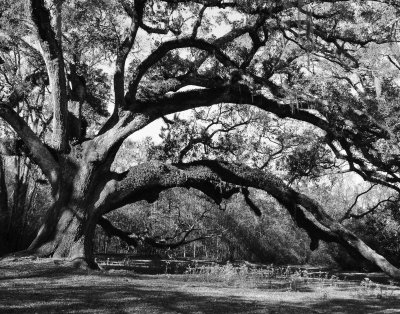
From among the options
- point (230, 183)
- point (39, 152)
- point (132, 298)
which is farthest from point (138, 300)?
point (230, 183)

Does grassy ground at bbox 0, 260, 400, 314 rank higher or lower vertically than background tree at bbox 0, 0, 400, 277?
lower

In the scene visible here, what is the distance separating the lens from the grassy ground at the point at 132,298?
5.54 meters

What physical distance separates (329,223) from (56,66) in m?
8.75

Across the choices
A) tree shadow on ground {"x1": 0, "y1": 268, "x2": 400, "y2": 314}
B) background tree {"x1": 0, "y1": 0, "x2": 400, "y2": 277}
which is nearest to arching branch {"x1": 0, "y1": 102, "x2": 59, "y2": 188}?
background tree {"x1": 0, "y1": 0, "x2": 400, "y2": 277}

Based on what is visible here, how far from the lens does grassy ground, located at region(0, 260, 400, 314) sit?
18.2 feet

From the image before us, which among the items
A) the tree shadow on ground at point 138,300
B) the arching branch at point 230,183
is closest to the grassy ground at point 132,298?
the tree shadow on ground at point 138,300

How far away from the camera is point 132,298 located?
248 inches

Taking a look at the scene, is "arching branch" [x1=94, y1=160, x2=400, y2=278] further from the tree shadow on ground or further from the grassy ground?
the tree shadow on ground

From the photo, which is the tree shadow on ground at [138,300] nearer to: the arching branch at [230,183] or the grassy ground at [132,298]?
the grassy ground at [132,298]

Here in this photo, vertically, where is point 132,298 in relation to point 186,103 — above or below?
below

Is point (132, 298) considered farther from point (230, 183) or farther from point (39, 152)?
point (230, 183)

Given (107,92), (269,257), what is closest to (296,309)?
(107,92)

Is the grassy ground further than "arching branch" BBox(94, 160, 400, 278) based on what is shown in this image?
No

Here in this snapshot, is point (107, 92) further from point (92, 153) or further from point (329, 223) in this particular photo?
point (329, 223)
